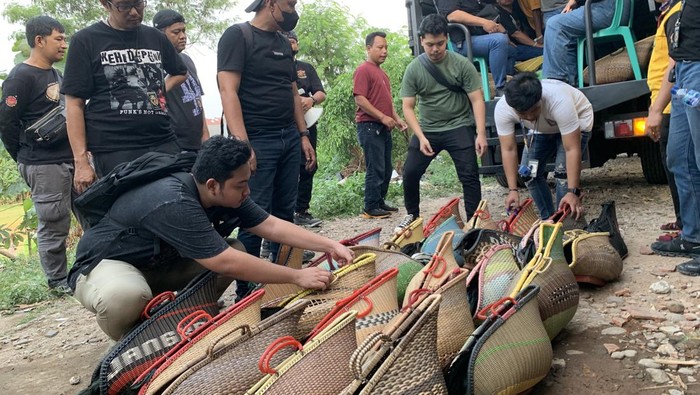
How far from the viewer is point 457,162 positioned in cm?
461

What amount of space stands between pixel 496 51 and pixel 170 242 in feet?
11.9

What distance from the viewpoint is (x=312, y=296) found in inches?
96.8

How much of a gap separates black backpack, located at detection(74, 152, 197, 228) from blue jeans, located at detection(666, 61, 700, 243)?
2.50 metres

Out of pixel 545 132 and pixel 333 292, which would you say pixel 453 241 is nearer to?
pixel 333 292

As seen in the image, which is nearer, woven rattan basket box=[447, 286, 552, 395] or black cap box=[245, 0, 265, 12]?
woven rattan basket box=[447, 286, 552, 395]

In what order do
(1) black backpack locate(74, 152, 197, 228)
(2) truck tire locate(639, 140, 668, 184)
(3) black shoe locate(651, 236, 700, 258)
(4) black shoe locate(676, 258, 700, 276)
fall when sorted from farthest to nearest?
(2) truck tire locate(639, 140, 668, 184) → (3) black shoe locate(651, 236, 700, 258) → (4) black shoe locate(676, 258, 700, 276) → (1) black backpack locate(74, 152, 197, 228)

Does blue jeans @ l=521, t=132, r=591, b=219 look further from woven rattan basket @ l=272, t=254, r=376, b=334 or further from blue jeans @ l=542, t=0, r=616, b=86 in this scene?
woven rattan basket @ l=272, t=254, r=376, b=334

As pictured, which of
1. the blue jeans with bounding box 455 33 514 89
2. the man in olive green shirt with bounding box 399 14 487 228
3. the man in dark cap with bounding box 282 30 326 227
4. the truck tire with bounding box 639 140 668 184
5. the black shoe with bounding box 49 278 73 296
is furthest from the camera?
the man in dark cap with bounding box 282 30 326 227

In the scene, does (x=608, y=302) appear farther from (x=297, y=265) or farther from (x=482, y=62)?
(x=482, y=62)

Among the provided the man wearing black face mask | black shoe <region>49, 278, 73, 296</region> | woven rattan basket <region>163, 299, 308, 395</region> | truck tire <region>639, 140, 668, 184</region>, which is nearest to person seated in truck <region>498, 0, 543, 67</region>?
truck tire <region>639, 140, 668, 184</region>

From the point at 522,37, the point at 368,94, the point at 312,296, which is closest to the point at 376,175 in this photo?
the point at 368,94

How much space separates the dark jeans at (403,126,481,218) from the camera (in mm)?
4508

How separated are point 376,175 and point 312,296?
12.0 feet

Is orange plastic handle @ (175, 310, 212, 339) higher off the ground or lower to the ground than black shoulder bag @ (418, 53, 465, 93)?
lower
